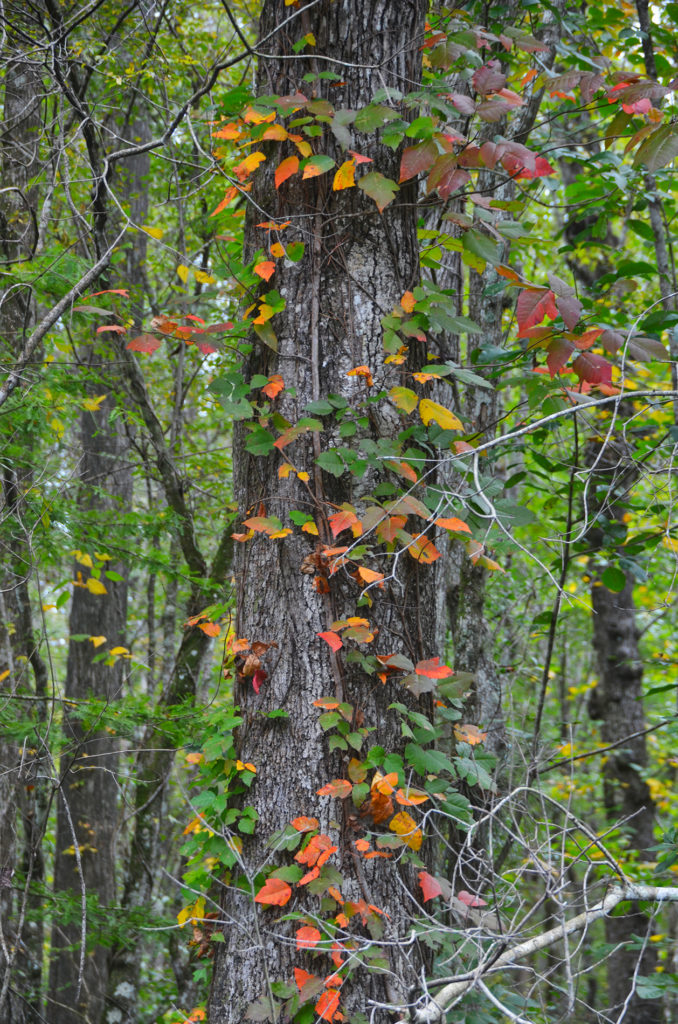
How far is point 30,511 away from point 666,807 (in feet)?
24.9

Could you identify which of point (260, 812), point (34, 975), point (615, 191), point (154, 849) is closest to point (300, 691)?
point (260, 812)

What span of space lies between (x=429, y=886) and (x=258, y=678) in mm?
725

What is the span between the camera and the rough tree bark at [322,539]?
1.88m

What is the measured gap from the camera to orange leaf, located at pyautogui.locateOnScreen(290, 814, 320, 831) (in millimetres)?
1869

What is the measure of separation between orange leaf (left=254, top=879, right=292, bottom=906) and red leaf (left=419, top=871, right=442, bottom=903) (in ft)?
1.20

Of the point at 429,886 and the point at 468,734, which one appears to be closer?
the point at 429,886

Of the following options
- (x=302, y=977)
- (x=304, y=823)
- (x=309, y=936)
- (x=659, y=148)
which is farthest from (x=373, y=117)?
(x=302, y=977)

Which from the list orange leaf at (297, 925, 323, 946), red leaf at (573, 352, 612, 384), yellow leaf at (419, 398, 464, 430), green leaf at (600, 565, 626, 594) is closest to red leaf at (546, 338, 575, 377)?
red leaf at (573, 352, 612, 384)

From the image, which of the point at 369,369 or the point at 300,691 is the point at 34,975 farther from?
the point at 369,369

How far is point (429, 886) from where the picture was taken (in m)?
1.91

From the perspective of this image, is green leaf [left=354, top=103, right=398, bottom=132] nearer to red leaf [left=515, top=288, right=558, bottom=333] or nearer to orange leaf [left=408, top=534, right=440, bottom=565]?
red leaf [left=515, top=288, right=558, bottom=333]

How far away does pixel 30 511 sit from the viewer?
340cm

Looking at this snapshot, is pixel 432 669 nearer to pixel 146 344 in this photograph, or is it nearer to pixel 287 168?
pixel 146 344

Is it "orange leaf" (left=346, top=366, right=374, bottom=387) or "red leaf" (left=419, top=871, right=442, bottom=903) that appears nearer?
"red leaf" (left=419, top=871, right=442, bottom=903)
